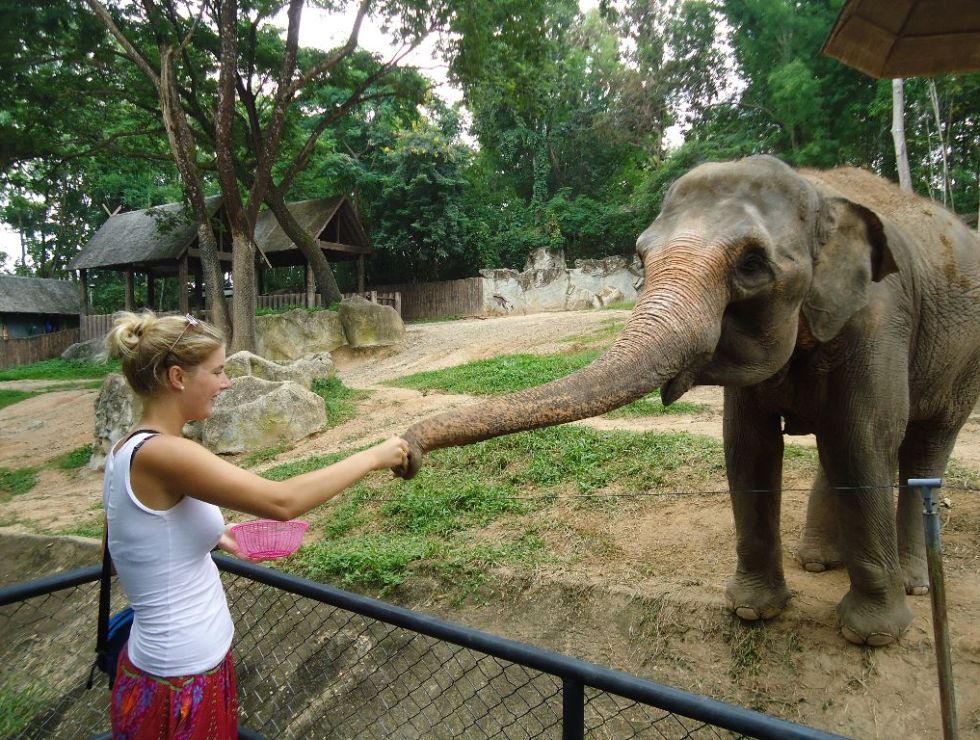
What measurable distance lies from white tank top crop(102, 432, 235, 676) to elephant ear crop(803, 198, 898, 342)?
7.58ft

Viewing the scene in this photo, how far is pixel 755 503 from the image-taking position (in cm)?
352

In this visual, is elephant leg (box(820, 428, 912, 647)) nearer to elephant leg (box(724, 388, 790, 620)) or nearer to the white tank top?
elephant leg (box(724, 388, 790, 620))

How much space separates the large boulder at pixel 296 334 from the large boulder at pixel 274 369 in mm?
5195

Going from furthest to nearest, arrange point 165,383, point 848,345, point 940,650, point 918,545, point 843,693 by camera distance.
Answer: point 918,545, point 843,693, point 848,345, point 940,650, point 165,383

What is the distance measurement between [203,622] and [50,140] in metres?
17.1

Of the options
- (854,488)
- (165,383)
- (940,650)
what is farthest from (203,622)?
(854,488)

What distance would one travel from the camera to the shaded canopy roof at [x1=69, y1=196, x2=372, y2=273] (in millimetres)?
21594

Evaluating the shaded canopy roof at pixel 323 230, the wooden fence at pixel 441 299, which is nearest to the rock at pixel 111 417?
the shaded canopy roof at pixel 323 230

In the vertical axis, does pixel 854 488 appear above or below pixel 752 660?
above

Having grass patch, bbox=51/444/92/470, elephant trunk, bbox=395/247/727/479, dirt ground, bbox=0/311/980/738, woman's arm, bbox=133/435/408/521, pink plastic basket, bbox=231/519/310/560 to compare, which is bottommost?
grass patch, bbox=51/444/92/470

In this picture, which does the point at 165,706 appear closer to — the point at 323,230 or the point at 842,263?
the point at 842,263

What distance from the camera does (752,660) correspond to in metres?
3.47

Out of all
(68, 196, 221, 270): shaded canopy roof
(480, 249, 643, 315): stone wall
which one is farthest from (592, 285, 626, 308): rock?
(68, 196, 221, 270): shaded canopy roof

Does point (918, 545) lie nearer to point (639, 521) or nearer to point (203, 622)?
point (639, 521)
